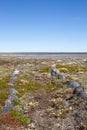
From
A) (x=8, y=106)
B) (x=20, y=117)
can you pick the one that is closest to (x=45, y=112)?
(x=20, y=117)

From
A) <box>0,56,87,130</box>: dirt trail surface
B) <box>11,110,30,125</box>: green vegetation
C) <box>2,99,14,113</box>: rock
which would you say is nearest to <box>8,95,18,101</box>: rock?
<box>0,56,87,130</box>: dirt trail surface

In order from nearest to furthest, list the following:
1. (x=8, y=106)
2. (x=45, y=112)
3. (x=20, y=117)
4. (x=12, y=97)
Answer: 1. (x=20, y=117)
2. (x=45, y=112)
3. (x=8, y=106)
4. (x=12, y=97)

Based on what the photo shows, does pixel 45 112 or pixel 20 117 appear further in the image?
pixel 45 112

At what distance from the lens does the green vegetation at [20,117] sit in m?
23.5

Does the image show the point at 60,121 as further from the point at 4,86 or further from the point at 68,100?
the point at 4,86

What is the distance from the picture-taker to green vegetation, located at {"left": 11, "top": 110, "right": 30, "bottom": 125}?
23.5m

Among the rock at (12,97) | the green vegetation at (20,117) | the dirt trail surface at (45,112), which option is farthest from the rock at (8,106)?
the rock at (12,97)

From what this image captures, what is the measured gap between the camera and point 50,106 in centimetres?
2920

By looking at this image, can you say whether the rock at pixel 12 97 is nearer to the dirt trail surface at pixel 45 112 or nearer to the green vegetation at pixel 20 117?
the dirt trail surface at pixel 45 112

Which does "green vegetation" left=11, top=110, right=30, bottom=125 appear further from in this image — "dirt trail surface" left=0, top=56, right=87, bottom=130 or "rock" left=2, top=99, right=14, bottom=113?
"rock" left=2, top=99, right=14, bottom=113

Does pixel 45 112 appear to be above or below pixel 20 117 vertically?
below

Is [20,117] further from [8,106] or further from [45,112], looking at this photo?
[8,106]

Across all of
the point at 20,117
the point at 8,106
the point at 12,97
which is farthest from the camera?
the point at 12,97

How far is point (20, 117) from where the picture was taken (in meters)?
24.6
